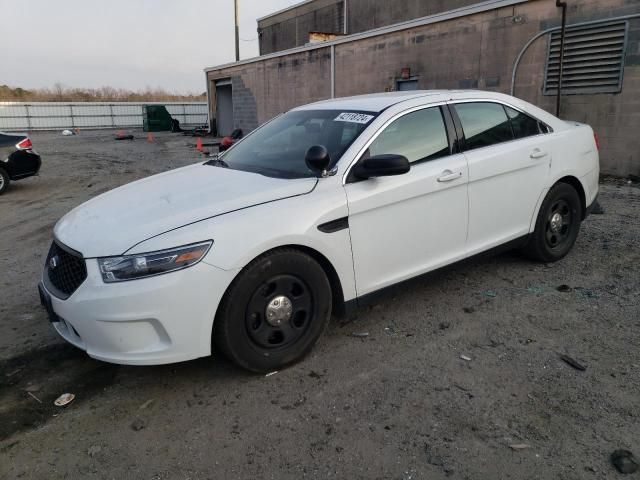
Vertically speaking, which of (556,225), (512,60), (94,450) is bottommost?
(94,450)

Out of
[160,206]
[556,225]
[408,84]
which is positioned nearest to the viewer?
[160,206]

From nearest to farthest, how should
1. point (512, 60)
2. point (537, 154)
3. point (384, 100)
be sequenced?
1. point (384, 100)
2. point (537, 154)
3. point (512, 60)

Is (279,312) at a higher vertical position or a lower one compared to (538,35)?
lower

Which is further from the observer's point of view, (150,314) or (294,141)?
(294,141)

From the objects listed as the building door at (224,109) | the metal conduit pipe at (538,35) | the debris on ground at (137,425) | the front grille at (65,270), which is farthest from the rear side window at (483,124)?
the building door at (224,109)

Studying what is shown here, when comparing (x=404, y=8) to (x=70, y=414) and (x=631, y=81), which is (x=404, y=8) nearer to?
(x=631, y=81)

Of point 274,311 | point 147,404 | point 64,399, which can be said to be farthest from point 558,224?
point 64,399

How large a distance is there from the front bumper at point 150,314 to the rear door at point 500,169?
6.94 ft

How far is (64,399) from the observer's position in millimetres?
3002

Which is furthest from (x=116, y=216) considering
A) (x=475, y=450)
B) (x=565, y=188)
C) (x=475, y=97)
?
(x=565, y=188)

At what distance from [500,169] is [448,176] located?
2.05 ft

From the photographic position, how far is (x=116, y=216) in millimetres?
3146

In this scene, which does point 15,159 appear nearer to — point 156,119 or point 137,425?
point 137,425

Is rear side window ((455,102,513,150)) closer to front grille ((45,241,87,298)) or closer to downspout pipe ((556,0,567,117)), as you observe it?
front grille ((45,241,87,298))
